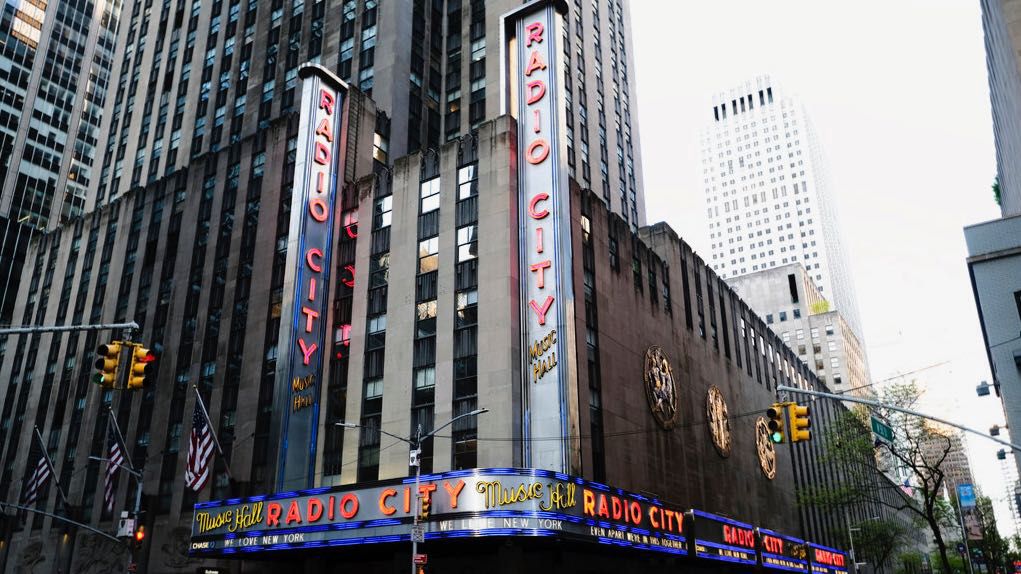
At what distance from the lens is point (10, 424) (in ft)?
245

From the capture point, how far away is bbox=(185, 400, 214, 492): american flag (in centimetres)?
4594

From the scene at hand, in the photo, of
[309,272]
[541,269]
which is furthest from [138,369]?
[309,272]

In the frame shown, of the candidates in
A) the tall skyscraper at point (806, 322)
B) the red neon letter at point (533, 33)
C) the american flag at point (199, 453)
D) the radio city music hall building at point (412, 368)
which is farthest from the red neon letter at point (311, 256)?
the tall skyscraper at point (806, 322)

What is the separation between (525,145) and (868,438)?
3394 centimetres

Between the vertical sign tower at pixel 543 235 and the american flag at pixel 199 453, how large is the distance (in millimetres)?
18206

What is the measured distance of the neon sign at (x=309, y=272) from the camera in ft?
164

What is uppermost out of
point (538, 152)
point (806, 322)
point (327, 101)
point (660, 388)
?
point (806, 322)

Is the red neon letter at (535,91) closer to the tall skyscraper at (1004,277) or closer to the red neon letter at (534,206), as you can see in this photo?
the red neon letter at (534,206)

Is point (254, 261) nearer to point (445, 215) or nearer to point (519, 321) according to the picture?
point (445, 215)

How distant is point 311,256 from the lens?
53.8 metres

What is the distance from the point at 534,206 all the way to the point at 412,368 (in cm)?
1200

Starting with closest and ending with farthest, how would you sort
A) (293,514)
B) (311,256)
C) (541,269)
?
1. (293,514)
2. (541,269)
3. (311,256)

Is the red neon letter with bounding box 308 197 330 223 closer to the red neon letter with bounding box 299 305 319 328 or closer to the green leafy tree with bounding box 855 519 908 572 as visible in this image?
the red neon letter with bounding box 299 305 319 328

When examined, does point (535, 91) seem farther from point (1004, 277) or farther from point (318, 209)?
point (1004, 277)
